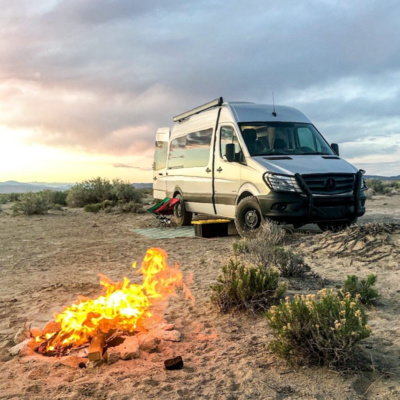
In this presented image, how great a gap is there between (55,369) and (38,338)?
0.54m

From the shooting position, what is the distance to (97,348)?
12.8 ft

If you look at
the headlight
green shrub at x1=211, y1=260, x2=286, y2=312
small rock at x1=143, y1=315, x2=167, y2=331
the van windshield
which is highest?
the van windshield

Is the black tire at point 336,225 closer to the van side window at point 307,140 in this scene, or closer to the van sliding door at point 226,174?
the van side window at point 307,140

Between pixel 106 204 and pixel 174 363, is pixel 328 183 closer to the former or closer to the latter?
pixel 174 363

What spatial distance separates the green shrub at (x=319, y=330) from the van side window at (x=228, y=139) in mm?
6850

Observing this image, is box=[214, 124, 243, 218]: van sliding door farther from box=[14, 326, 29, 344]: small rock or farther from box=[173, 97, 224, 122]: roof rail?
box=[14, 326, 29, 344]: small rock

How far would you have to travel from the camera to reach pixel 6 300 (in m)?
5.99

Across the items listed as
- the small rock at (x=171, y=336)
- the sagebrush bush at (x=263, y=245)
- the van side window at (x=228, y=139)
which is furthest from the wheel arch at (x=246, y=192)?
the small rock at (x=171, y=336)

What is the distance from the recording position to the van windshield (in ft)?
34.3

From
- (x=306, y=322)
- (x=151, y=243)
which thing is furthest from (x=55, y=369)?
(x=151, y=243)

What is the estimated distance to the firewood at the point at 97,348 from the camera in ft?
12.6

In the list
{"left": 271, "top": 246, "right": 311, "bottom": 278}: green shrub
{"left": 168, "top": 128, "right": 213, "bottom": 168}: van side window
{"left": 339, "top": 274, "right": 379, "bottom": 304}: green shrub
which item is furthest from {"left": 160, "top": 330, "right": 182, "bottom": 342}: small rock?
{"left": 168, "top": 128, "right": 213, "bottom": 168}: van side window

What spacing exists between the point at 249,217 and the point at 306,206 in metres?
1.29

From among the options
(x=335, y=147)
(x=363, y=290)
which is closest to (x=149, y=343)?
(x=363, y=290)
